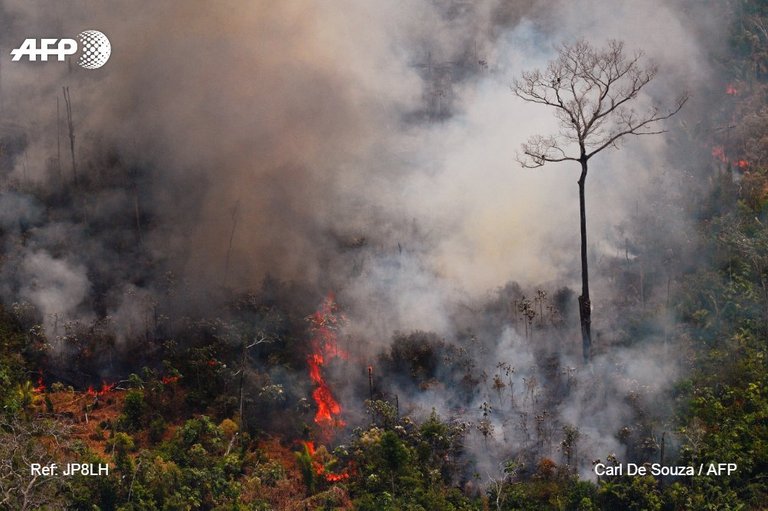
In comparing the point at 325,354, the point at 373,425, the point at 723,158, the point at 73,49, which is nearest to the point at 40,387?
the point at 325,354

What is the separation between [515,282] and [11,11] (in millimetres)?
22007

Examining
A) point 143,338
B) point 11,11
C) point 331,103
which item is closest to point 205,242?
point 143,338

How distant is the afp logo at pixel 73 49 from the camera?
35.8 m

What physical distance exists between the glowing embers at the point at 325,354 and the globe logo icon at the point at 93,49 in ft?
43.6

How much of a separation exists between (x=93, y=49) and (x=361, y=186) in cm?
1184

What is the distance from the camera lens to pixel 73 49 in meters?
36.2

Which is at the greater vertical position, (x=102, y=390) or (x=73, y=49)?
(x=73, y=49)

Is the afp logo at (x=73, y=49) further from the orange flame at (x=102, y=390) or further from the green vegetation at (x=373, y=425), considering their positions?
the orange flame at (x=102, y=390)

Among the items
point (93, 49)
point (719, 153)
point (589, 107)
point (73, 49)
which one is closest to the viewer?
point (589, 107)

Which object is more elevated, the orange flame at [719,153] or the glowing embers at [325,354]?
the orange flame at [719,153]

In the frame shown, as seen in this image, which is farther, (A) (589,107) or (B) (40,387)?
(A) (589,107)

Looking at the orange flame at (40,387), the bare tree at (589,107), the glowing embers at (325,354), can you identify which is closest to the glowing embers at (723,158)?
the bare tree at (589,107)

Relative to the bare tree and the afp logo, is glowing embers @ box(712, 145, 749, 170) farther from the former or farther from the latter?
the afp logo

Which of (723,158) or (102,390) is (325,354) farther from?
(723,158)
